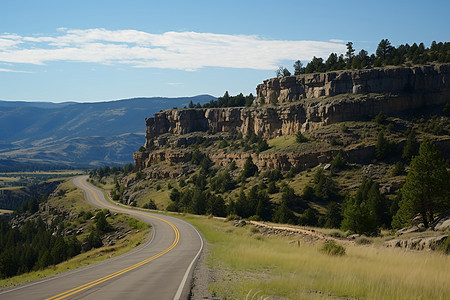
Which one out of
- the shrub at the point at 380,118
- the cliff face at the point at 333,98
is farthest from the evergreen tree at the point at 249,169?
the shrub at the point at 380,118

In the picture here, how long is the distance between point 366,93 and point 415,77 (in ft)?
43.5

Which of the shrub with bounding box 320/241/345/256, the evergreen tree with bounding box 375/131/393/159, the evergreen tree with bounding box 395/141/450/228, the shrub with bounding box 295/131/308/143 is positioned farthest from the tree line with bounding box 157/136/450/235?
the shrub with bounding box 320/241/345/256

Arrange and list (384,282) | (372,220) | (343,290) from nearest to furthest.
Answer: (343,290) → (384,282) → (372,220)

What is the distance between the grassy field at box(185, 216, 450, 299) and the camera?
44.6 ft

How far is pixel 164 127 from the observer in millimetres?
167125

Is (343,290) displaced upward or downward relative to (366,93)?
downward

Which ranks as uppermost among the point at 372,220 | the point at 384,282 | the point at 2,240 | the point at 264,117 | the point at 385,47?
the point at 385,47

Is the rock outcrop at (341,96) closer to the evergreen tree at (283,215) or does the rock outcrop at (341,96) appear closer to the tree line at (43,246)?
the evergreen tree at (283,215)

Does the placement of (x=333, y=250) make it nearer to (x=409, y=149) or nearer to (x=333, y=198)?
(x=333, y=198)

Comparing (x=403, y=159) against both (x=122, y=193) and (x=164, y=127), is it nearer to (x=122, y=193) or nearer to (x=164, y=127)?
(x=122, y=193)

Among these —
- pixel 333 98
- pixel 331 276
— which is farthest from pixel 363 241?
pixel 333 98

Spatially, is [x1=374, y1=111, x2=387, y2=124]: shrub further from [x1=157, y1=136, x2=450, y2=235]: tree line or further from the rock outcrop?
[x1=157, y1=136, x2=450, y2=235]: tree line

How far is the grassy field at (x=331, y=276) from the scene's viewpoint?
13.6 meters

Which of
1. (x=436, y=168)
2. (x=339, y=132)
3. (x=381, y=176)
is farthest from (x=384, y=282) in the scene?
(x=339, y=132)
